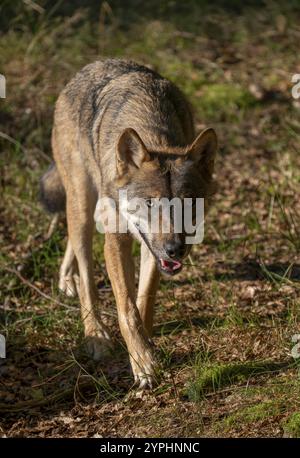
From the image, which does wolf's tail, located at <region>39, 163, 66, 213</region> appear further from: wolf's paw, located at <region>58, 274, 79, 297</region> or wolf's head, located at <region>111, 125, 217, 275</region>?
wolf's head, located at <region>111, 125, 217, 275</region>

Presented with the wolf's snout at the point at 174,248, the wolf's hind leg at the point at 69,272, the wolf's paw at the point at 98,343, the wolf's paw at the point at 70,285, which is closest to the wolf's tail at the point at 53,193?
the wolf's hind leg at the point at 69,272

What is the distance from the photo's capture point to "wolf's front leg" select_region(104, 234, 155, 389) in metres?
6.68

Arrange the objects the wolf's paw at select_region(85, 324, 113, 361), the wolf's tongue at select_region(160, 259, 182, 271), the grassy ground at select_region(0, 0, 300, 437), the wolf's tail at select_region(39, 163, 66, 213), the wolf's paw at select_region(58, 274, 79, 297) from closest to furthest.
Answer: the grassy ground at select_region(0, 0, 300, 437), the wolf's tongue at select_region(160, 259, 182, 271), the wolf's paw at select_region(85, 324, 113, 361), the wolf's paw at select_region(58, 274, 79, 297), the wolf's tail at select_region(39, 163, 66, 213)

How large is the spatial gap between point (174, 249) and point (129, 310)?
856mm

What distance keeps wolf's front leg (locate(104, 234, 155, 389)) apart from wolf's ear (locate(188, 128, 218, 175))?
0.83 m

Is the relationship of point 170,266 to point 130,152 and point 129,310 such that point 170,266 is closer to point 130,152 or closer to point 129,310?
point 129,310

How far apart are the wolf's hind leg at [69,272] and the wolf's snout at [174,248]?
248 centimetres

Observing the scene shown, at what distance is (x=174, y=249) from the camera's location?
6.22 metres

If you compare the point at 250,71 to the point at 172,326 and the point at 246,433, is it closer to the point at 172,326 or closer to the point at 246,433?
the point at 172,326

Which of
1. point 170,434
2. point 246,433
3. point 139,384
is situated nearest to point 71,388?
point 139,384

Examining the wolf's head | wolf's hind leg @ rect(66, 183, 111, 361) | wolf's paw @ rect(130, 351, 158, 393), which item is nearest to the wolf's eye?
the wolf's head

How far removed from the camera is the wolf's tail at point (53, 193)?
880 cm

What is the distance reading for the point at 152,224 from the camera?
6359 millimetres

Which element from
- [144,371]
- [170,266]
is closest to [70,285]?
[144,371]
